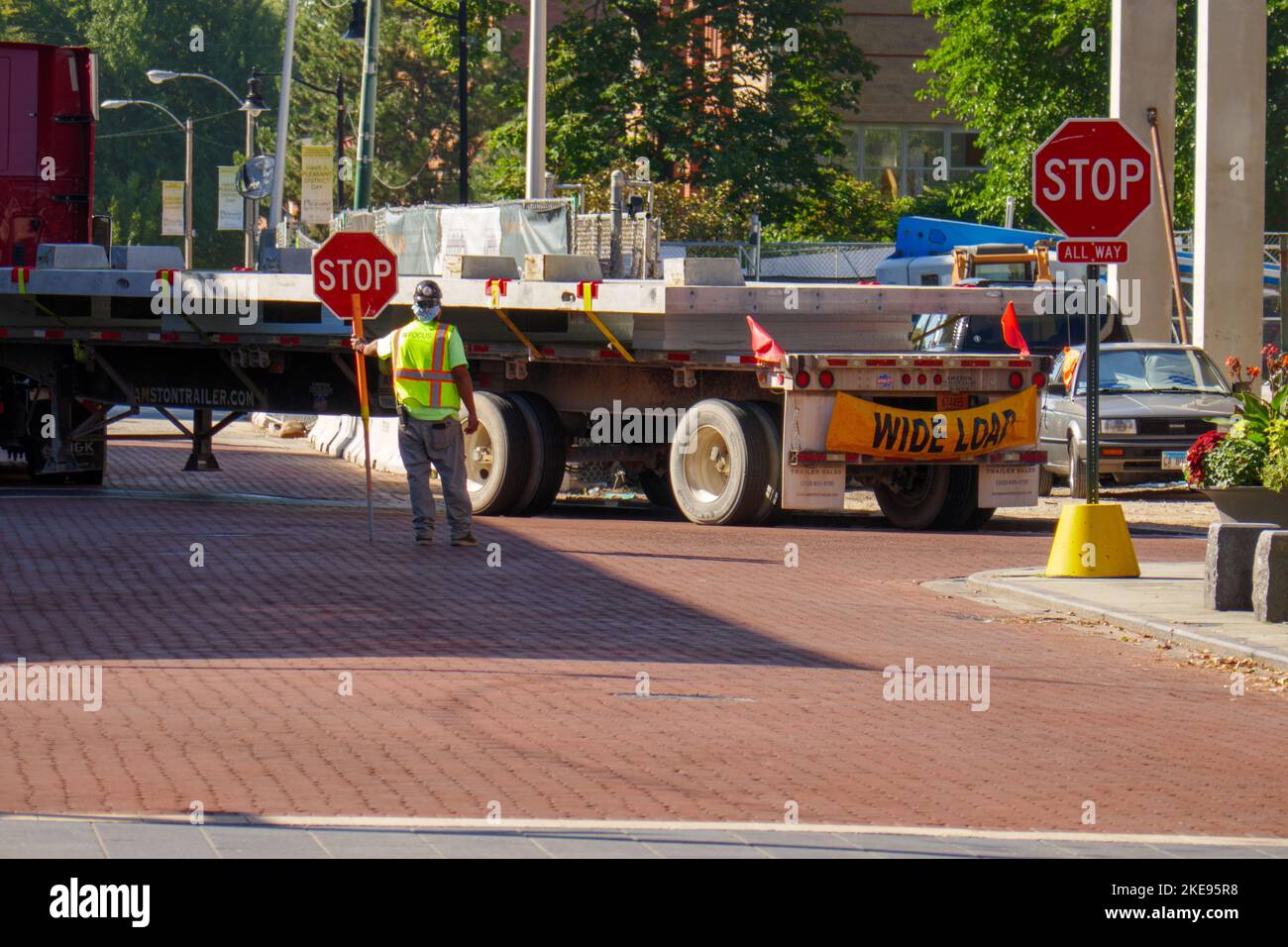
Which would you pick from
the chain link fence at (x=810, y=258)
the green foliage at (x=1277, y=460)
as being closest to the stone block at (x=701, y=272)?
the green foliage at (x=1277, y=460)

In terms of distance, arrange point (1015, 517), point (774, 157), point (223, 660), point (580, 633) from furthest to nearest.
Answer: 1. point (774, 157)
2. point (1015, 517)
3. point (580, 633)
4. point (223, 660)

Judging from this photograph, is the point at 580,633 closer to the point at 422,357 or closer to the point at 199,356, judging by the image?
the point at 422,357

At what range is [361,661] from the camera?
11.0 metres

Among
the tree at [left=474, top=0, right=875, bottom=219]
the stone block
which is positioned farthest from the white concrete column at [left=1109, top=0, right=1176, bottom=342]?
the tree at [left=474, top=0, right=875, bottom=219]

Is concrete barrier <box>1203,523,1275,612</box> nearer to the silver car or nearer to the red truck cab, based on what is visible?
the silver car

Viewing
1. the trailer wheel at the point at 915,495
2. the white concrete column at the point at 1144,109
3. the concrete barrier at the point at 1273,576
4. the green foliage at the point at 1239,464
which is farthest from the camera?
the white concrete column at the point at 1144,109

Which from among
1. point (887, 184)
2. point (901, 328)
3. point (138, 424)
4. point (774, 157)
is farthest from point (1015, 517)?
point (887, 184)

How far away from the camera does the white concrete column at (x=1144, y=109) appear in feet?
93.2

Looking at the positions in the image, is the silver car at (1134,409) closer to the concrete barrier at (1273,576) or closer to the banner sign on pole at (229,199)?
the concrete barrier at (1273,576)

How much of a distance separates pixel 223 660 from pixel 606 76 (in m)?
40.6

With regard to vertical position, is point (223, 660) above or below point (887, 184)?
below

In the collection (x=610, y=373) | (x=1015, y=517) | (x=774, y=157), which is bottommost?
(x=1015, y=517)

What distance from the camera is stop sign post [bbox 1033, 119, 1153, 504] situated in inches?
561

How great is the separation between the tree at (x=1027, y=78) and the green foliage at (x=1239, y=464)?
35398 millimetres
